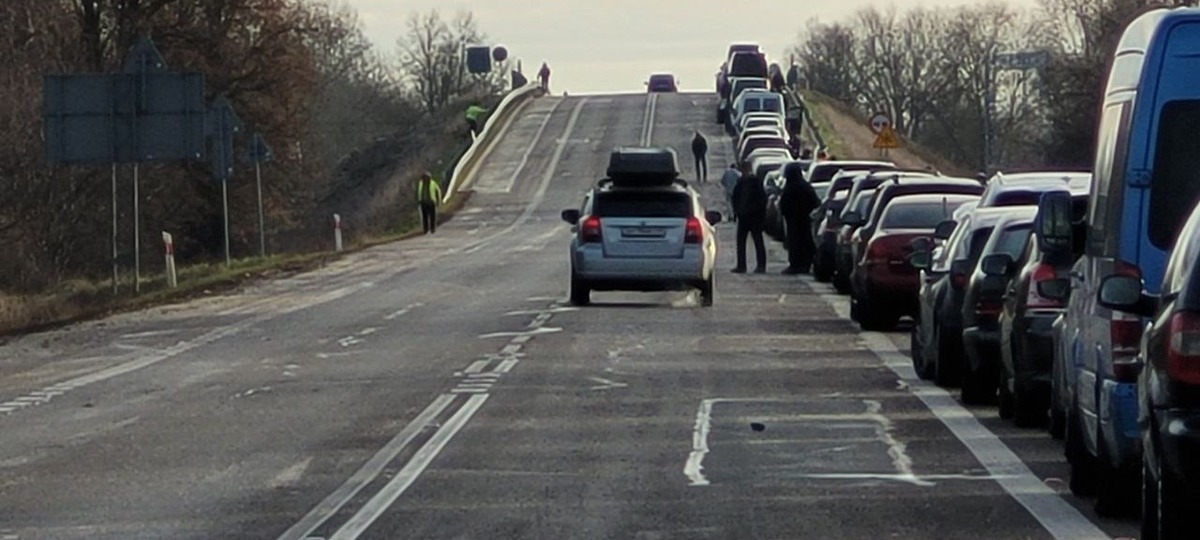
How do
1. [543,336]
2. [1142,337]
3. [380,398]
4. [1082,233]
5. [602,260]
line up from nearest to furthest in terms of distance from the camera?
[1142,337] → [1082,233] → [380,398] → [543,336] → [602,260]

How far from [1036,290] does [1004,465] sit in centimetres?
195

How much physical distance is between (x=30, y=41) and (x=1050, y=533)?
172 ft

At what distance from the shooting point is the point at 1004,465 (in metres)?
14.1

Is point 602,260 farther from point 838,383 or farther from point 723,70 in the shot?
point 723,70

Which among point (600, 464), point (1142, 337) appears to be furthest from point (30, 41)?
point (1142, 337)

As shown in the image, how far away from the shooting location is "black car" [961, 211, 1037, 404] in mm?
17531

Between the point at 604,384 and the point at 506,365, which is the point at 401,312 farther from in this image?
the point at 604,384

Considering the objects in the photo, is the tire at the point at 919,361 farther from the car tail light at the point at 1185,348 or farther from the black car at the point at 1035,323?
the car tail light at the point at 1185,348

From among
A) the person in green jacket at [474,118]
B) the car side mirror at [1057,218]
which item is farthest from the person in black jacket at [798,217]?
the person in green jacket at [474,118]

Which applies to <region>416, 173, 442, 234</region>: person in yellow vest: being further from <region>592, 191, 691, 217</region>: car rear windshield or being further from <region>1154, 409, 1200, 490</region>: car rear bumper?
<region>1154, 409, 1200, 490</region>: car rear bumper

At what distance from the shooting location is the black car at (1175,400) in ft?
30.1

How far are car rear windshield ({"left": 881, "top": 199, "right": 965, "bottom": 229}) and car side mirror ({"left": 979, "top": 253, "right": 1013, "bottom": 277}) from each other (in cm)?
922

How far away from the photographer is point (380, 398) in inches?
A: 731

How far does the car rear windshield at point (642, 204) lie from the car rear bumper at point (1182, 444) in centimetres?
2134
